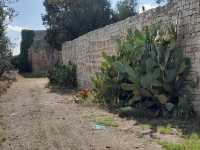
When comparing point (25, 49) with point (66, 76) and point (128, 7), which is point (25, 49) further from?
point (66, 76)

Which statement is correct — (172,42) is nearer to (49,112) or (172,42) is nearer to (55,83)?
(49,112)

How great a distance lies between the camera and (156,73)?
282 inches

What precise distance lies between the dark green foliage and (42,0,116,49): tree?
7392 millimetres

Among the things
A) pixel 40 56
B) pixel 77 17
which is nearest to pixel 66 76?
pixel 77 17

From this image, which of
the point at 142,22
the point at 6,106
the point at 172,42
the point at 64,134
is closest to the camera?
the point at 64,134

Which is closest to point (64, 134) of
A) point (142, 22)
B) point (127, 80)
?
point (127, 80)

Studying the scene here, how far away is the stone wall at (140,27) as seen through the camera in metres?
6.79

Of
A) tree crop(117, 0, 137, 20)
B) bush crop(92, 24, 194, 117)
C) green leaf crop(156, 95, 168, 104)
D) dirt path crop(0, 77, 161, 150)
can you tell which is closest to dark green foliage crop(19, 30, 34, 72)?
tree crop(117, 0, 137, 20)

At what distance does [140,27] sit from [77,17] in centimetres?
1462

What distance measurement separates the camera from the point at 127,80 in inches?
331

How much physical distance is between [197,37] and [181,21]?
69 cm

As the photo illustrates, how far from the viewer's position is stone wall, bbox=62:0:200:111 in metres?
6.79

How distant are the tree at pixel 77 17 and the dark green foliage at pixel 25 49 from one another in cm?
739

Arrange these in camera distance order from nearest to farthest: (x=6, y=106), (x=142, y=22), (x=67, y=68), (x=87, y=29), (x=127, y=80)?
(x=127, y=80) < (x=142, y=22) < (x=6, y=106) < (x=67, y=68) < (x=87, y=29)
